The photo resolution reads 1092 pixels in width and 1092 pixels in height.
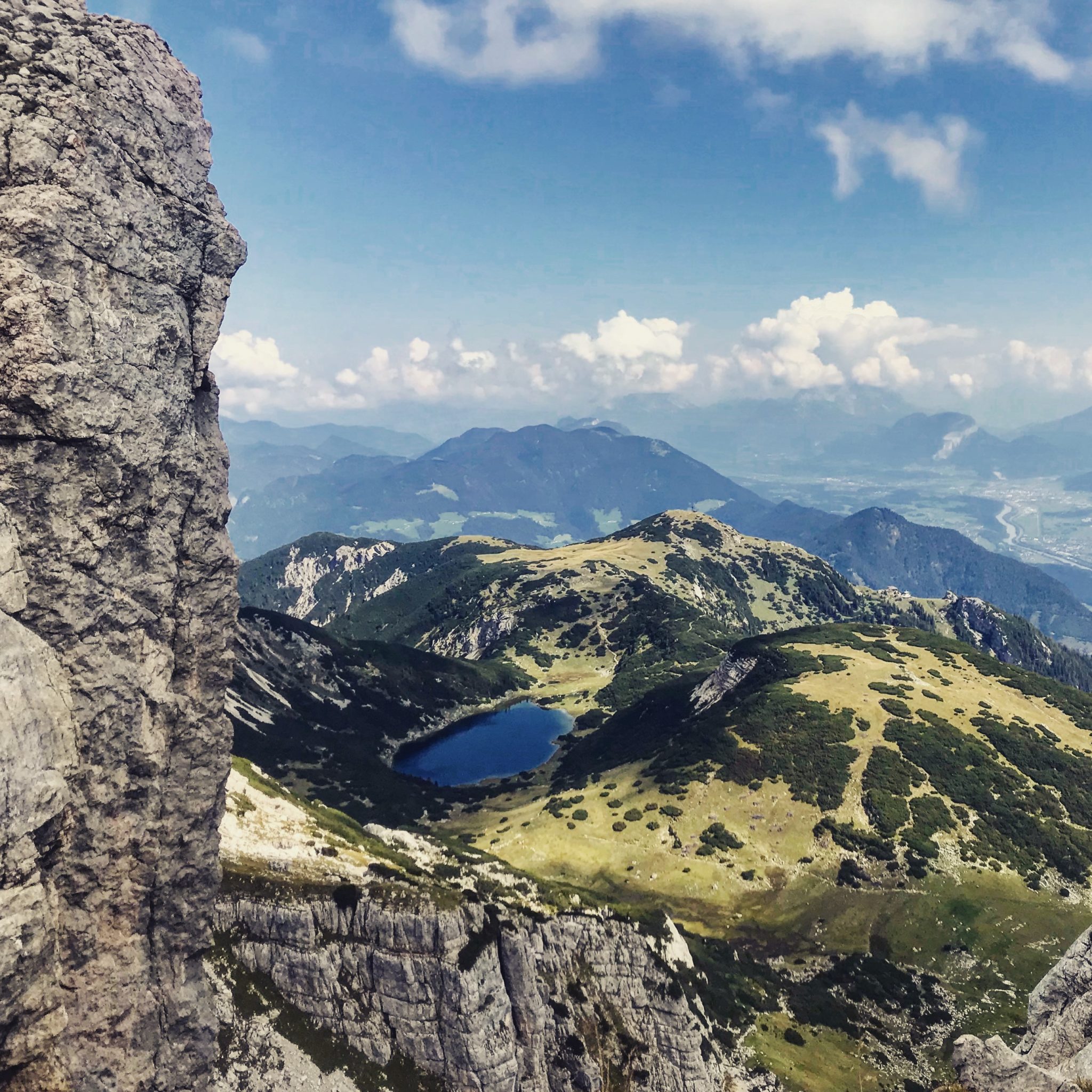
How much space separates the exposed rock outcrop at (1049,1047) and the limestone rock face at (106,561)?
46.5 metres

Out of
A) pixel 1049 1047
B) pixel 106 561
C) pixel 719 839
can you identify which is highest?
pixel 106 561

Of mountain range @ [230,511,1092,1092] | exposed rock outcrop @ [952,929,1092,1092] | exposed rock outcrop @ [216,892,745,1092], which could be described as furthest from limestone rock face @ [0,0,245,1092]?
exposed rock outcrop @ [952,929,1092,1092]

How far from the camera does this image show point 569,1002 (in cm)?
5341

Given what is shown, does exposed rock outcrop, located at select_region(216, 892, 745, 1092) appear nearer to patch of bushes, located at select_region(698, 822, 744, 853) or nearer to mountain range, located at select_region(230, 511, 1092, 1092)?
mountain range, located at select_region(230, 511, 1092, 1092)

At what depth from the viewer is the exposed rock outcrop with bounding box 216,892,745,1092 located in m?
47.2

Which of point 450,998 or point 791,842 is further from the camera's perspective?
point 791,842

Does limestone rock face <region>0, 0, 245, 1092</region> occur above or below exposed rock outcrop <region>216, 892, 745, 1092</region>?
above

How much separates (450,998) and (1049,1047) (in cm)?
4084

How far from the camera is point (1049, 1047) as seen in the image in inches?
1702

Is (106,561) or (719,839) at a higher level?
(106,561)

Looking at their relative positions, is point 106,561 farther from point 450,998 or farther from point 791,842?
point 791,842

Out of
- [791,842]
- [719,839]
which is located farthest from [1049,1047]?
[719,839]

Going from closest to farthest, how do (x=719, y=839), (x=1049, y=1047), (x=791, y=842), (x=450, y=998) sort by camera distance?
(x=1049, y=1047) → (x=450, y=998) → (x=791, y=842) → (x=719, y=839)

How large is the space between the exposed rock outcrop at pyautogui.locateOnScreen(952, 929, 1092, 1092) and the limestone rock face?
46.5 metres
